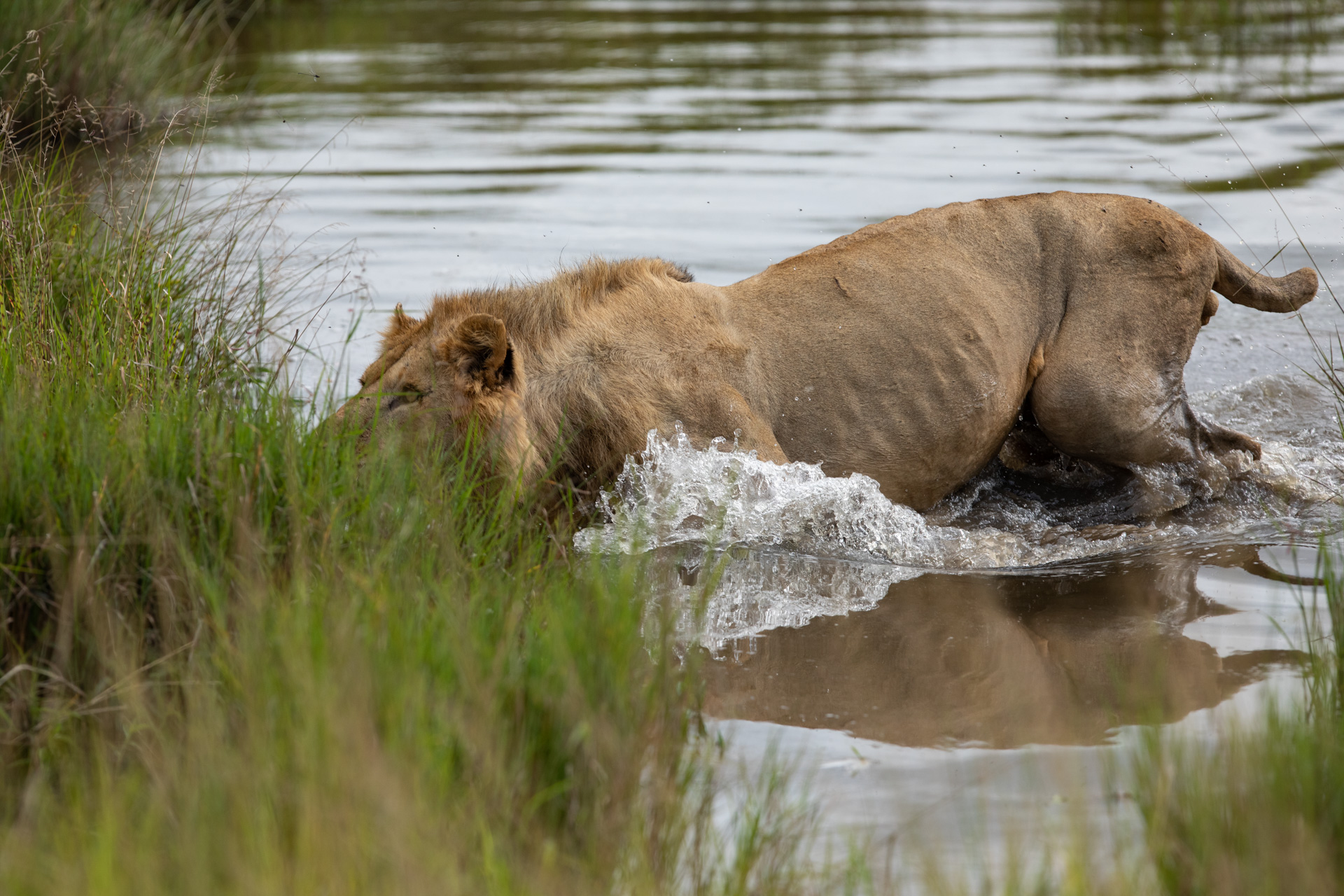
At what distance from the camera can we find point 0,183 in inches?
217

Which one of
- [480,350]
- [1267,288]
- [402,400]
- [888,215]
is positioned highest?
[480,350]

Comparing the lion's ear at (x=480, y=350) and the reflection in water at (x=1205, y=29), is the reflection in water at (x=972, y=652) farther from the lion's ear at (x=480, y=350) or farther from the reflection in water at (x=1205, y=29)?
the reflection in water at (x=1205, y=29)

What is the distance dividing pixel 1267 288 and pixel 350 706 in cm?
462

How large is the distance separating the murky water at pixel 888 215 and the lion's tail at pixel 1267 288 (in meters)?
0.66

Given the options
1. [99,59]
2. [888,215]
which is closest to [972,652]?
[888,215]

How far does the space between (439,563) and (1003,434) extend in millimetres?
2781

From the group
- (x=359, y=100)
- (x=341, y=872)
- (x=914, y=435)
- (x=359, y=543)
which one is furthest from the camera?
(x=359, y=100)

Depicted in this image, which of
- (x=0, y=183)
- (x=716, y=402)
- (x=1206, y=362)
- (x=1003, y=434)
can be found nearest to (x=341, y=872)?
(x=716, y=402)

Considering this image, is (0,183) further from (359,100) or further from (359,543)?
(359,100)

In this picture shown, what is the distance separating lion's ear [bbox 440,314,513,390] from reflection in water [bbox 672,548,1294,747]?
99 centimetres

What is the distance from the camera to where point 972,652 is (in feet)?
13.4

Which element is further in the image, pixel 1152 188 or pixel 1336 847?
pixel 1152 188

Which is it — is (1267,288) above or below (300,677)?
below

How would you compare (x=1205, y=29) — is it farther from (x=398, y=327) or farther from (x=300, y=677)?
(x=300, y=677)
